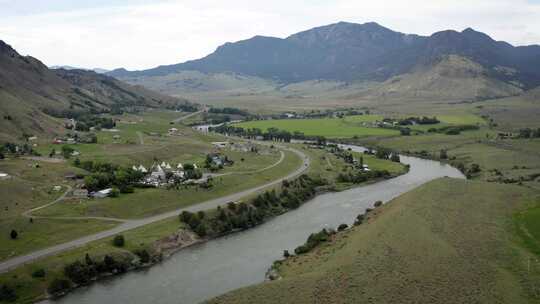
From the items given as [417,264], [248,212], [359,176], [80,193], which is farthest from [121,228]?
[359,176]

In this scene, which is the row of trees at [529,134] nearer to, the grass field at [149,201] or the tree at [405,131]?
the tree at [405,131]

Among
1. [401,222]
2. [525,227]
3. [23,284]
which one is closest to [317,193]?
[401,222]

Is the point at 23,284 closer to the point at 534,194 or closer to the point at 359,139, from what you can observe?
the point at 534,194

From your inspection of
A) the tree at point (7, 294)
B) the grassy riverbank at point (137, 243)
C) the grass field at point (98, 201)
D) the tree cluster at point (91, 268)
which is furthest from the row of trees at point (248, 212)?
the tree at point (7, 294)

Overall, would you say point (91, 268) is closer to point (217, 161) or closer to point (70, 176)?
point (70, 176)

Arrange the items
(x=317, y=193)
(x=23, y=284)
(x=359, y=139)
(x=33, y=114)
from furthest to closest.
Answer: (x=359, y=139) < (x=33, y=114) < (x=317, y=193) < (x=23, y=284)
